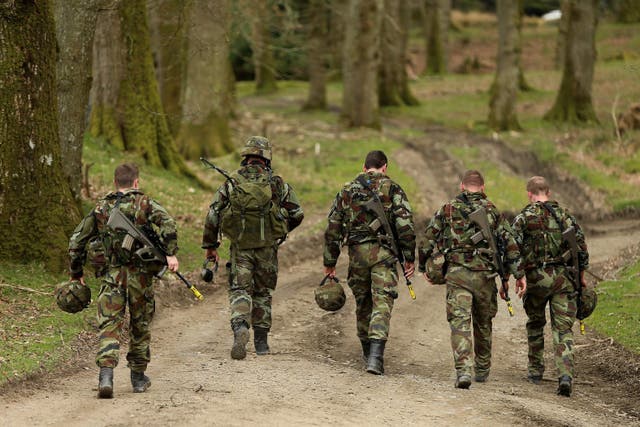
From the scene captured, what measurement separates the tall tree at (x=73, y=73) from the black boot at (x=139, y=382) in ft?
17.8

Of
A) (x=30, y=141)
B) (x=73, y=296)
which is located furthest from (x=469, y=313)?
(x=30, y=141)

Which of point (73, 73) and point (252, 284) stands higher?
point (73, 73)

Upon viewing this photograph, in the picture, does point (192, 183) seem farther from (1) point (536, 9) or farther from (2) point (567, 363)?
(1) point (536, 9)

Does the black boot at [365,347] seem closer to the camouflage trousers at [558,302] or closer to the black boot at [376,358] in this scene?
the black boot at [376,358]

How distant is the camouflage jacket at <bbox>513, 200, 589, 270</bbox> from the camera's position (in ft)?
34.3

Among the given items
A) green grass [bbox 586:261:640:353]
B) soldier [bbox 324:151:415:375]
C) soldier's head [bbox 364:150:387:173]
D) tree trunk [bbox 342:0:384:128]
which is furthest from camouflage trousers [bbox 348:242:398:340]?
tree trunk [bbox 342:0:384:128]

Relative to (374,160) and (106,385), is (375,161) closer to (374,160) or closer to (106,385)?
(374,160)

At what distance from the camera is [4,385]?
927 cm

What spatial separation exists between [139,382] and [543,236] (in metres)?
4.31

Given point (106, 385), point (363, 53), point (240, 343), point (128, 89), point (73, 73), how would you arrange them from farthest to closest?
1. point (363, 53)
2. point (128, 89)
3. point (73, 73)
4. point (240, 343)
5. point (106, 385)

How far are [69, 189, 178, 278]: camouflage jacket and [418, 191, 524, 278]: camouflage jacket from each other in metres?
2.63

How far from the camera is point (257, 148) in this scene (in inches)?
436

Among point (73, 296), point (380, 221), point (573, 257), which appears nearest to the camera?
point (73, 296)

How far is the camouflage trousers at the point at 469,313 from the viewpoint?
10.2 m
